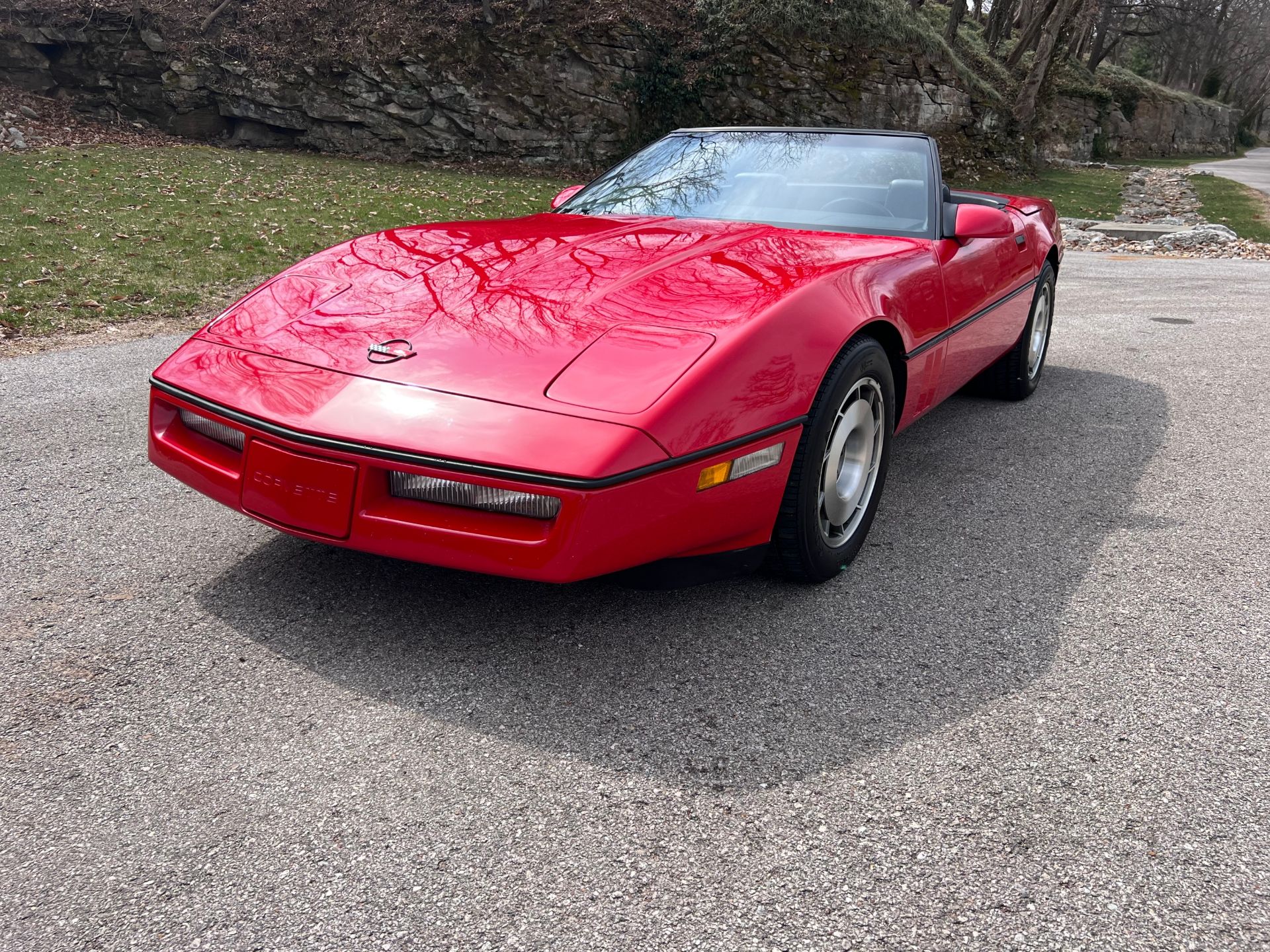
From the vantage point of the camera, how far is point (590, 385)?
2133 millimetres

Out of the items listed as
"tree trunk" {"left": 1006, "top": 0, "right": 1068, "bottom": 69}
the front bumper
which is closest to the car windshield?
the front bumper

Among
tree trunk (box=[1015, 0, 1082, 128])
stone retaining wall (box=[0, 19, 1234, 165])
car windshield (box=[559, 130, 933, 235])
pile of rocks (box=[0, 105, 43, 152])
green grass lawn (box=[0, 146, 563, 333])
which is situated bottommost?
pile of rocks (box=[0, 105, 43, 152])

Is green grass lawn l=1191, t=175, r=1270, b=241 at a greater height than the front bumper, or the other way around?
green grass lawn l=1191, t=175, r=1270, b=241

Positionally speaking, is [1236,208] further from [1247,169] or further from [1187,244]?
[1247,169]

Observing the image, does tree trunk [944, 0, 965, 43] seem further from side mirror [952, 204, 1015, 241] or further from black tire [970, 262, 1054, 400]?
side mirror [952, 204, 1015, 241]

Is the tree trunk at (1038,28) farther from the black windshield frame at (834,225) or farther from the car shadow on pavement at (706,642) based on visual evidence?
the car shadow on pavement at (706,642)

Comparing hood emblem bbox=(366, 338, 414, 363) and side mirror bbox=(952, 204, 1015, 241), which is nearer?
hood emblem bbox=(366, 338, 414, 363)

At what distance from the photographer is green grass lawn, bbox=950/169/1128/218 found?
1697cm

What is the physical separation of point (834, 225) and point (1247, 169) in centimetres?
3272

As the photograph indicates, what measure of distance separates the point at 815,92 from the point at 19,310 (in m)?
15.4

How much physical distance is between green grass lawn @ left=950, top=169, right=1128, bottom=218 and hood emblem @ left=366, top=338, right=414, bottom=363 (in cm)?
1557

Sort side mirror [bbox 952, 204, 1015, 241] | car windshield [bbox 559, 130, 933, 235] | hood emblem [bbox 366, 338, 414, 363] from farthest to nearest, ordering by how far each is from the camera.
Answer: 1. car windshield [bbox 559, 130, 933, 235]
2. side mirror [bbox 952, 204, 1015, 241]
3. hood emblem [bbox 366, 338, 414, 363]

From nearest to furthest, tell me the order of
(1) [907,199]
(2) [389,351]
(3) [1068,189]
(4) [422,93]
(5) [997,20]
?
(2) [389,351] < (1) [907,199] < (4) [422,93] < (3) [1068,189] < (5) [997,20]

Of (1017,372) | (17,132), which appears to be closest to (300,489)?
(1017,372)
